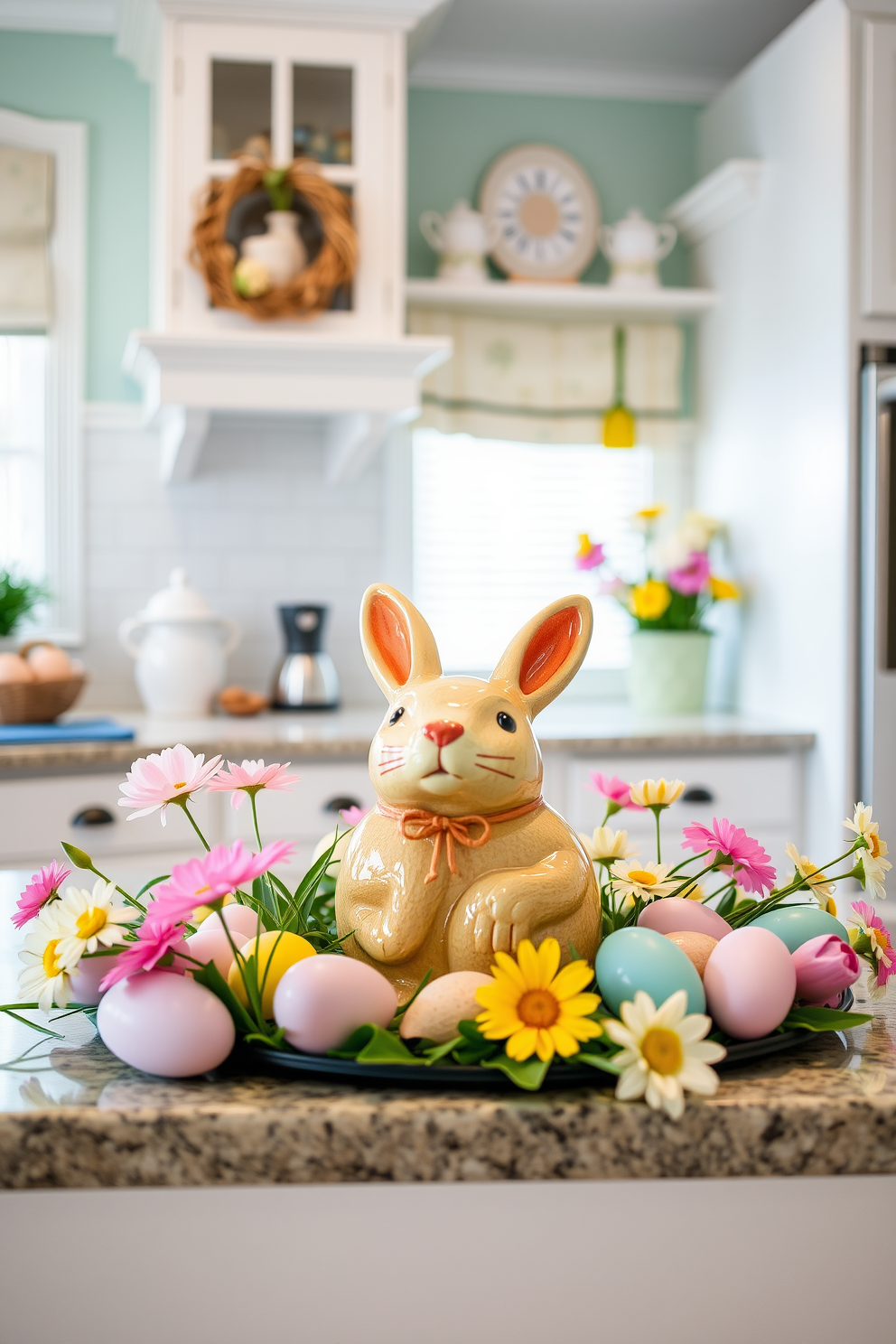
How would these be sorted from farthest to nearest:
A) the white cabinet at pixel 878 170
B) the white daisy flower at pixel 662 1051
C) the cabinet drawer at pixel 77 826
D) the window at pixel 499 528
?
the window at pixel 499 528
the white cabinet at pixel 878 170
the cabinet drawer at pixel 77 826
the white daisy flower at pixel 662 1051

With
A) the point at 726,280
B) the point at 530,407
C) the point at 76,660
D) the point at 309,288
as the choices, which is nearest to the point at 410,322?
the point at 530,407

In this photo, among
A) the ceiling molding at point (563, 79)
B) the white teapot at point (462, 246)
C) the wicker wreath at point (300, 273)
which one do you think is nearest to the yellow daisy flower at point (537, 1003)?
the wicker wreath at point (300, 273)

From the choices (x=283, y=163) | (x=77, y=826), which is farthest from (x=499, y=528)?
(x=77, y=826)

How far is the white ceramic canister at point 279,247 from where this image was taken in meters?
2.47

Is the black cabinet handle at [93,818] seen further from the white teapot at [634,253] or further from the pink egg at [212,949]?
the white teapot at [634,253]

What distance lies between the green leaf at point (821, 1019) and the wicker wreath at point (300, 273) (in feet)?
6.91

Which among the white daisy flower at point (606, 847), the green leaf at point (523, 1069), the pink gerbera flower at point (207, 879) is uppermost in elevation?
the pink gerbera flower at point (207, 879)

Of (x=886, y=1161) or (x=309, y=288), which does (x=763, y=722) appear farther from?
(x=886, y=1161)

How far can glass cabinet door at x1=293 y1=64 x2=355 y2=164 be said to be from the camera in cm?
258

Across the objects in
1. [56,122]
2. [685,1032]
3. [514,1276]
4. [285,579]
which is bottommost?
[514,1276]

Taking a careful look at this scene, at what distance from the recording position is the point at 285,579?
308cm

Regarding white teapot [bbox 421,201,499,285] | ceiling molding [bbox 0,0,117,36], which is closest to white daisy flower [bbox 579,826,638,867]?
white teapot [bbox 421,201,499,285]

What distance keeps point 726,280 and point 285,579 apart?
131cm

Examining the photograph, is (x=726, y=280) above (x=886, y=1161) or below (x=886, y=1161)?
above
